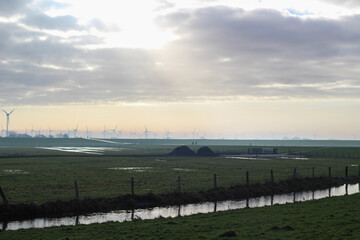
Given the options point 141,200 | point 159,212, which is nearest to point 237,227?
point 159,212

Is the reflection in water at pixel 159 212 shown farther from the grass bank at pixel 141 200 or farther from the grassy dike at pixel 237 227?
the grassy dike at pixel 237 227

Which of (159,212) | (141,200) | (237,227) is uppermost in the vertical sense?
(237,227)

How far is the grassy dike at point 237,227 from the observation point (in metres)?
21.7

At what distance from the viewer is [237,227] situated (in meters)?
24.2

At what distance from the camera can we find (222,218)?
28125mm

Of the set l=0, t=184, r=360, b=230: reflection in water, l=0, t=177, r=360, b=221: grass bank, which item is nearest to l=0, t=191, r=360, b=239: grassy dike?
l=0, t=184, r=360, b=230: reflection in water

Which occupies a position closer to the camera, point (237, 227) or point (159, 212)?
point (237, 227)

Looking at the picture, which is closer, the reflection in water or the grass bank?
the reflection in water

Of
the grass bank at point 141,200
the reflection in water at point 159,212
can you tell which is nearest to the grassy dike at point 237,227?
the reflection in water at point 159,212

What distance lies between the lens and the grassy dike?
71.1 ft

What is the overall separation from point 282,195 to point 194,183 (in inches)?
451

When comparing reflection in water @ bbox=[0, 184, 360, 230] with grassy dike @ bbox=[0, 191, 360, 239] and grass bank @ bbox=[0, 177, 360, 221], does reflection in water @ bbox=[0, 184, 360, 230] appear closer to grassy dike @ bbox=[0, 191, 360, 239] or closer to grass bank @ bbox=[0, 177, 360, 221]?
grass bank @ bbox=[0, 177, 360, 221]

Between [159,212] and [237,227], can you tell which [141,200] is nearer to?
[159,212]

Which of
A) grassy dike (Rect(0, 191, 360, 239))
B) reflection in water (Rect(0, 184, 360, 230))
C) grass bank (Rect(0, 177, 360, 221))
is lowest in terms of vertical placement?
reflection in water (Rect(0, 184, 360, 230))
